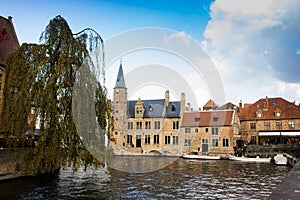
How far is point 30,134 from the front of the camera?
46.5 feet

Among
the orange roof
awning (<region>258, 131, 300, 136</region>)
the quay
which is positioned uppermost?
the orange roof

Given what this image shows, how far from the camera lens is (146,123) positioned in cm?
4612

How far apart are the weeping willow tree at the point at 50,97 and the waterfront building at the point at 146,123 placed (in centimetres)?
2953

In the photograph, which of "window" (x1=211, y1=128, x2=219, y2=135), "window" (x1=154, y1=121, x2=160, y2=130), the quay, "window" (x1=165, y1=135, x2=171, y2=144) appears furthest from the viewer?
"window" (x1=154, y1=121, x2=160, y2=130)

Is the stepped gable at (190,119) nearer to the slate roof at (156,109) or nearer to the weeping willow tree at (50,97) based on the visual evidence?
the slate roof at (156,109)

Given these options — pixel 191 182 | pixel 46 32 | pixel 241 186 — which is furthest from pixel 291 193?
pixel 46 32

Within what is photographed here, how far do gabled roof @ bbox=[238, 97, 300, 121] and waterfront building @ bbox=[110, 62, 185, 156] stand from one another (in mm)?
10217

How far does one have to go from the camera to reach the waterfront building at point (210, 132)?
4055cm

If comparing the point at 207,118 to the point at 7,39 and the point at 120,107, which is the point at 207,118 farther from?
the point at 7,39

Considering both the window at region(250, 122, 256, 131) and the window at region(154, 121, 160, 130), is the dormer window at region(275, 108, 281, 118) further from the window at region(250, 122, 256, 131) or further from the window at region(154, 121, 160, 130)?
the window at region(154, 121, 160, 130)

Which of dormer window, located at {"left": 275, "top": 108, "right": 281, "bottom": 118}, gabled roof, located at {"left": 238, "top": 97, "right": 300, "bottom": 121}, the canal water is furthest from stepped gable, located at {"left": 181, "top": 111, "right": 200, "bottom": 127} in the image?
the canal water

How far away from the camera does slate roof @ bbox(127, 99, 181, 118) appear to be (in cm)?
4502

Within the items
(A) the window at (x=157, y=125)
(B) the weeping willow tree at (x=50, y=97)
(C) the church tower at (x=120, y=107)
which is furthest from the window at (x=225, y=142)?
(B) the weeping willow tree at (x=50, y=97)

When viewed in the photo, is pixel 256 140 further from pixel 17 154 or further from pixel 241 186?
pixel 17 154
